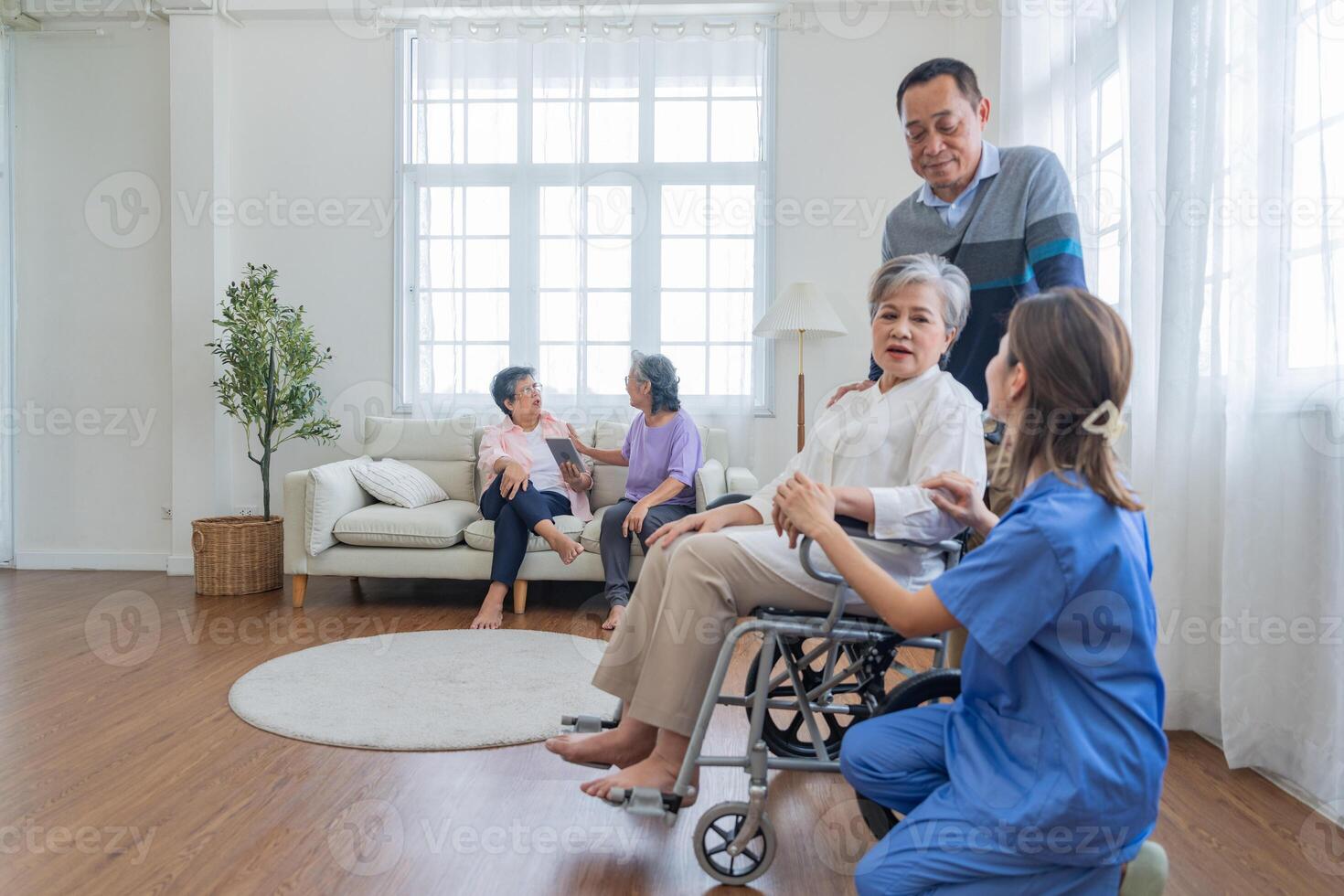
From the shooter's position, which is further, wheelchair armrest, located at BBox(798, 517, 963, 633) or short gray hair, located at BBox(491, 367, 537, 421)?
short gray hair, located at BBox(491, 367, 537, 421)

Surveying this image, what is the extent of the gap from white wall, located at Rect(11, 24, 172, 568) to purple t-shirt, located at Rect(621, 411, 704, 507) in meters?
2.64

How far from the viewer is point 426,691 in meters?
2.53

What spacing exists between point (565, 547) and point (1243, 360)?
233cm

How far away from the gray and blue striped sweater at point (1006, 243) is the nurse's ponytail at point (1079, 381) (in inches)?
27.0

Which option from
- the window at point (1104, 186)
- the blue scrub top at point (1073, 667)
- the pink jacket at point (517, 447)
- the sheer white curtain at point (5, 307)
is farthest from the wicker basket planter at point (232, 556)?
the blue scrub top at point (1073, 667)

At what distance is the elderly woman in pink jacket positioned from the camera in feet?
11.4

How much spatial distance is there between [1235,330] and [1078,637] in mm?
1322

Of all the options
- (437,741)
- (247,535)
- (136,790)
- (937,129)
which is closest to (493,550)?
(247,535)

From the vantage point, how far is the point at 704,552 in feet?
5.01

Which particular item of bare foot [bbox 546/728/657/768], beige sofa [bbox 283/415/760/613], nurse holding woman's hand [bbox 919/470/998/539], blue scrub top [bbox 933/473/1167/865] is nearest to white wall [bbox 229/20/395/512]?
beige sofa [bbox 283/415/760/613]

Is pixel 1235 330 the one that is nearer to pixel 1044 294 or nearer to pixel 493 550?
pixel 1044 294

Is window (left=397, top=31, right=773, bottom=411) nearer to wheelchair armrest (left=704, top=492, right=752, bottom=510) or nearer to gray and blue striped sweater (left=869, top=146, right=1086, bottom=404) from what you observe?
wheelchair armrest (left=704, top=492, right=752, bottom=510)

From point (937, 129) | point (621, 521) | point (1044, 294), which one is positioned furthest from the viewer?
point (621, 521)

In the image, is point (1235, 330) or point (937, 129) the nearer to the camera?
point (937, 129)
